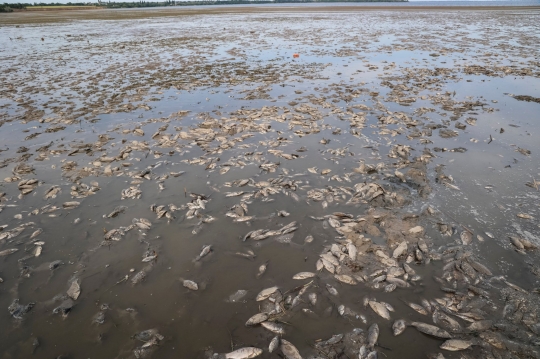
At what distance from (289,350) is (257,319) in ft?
2.07

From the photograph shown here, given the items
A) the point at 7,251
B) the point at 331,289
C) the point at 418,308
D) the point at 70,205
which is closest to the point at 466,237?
the point at 418,308

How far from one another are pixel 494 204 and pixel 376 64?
52.5 feet

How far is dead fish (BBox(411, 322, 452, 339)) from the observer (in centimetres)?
392

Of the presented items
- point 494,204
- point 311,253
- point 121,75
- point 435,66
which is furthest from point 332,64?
point 311,253

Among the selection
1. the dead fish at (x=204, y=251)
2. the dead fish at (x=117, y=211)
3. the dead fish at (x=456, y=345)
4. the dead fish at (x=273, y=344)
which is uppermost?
the dead fish at (x=117, y=211)

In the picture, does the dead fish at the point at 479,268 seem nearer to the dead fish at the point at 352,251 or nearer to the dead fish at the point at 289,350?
the dead fish at the point at 352,251

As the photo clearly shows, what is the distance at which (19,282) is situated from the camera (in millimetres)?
4879

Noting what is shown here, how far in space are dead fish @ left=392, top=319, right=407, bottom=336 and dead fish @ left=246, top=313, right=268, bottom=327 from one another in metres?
1.82

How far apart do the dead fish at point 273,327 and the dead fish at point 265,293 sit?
435 millimetres

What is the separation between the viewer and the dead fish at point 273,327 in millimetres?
4078

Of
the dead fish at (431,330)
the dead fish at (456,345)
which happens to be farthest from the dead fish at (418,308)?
the dead fish at (456,345)

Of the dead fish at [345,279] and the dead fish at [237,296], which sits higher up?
the dead fish at [237,296]

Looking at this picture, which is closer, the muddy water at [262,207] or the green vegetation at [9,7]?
the muddy water at [262,207]

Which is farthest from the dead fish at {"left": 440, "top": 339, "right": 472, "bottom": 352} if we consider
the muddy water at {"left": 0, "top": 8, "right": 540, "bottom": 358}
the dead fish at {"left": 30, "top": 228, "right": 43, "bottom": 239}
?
the dead fish at {"left": 30, "top": 228, "right": 43, "bottom": 239}
